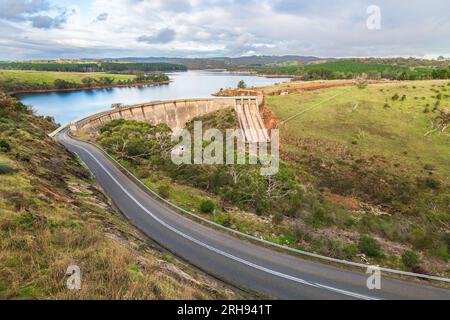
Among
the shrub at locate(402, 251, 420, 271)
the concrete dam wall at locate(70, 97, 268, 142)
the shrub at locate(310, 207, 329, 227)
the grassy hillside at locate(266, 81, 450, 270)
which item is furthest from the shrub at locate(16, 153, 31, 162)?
the concrete dam wall at locate(70, 97, 268, 142)

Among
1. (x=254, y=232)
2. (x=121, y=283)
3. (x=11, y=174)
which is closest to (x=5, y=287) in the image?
(x=121, y=283)

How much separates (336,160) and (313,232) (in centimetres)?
2588

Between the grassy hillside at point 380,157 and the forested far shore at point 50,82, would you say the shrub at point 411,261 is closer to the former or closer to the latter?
the grassy hillside at point 380,157

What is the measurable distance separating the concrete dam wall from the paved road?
36.9m

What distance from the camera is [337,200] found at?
106 ft

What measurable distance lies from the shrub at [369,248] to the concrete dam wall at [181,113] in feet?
124

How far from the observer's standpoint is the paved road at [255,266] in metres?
12.4

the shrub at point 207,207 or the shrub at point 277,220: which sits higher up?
the shrub at point 207,207

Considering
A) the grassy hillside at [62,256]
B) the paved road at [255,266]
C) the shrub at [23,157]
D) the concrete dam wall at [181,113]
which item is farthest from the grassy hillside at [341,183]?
the shrub at [23,157]

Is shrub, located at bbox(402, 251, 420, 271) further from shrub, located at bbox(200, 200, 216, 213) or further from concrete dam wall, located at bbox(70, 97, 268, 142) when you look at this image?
concrete dam wall, located at bbox(70, 97, 268, 142)

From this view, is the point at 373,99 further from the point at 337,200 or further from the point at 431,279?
the point at 431,279

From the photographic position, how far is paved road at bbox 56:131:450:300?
40.8ft

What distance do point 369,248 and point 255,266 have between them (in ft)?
22.2

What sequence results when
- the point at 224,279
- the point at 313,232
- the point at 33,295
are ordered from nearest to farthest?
1. the point at 33,295
2. the point at 224,279
3. the point at 313,232
